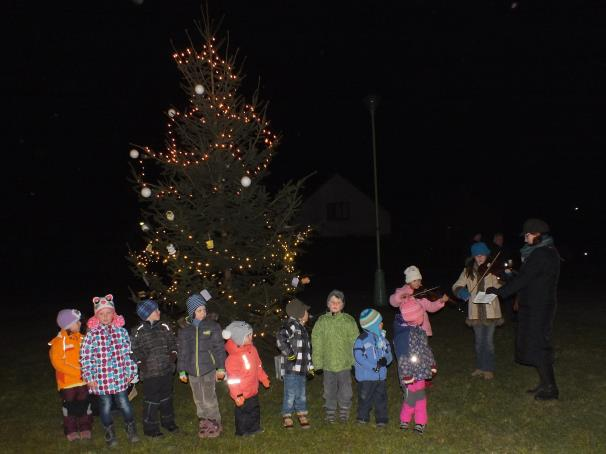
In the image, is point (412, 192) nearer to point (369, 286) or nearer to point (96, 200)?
point (96, 200)

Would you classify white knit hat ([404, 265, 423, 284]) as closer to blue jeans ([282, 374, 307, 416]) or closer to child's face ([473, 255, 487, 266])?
child's face ([473, 255, 487, 266])

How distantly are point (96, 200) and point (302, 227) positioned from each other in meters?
51.0

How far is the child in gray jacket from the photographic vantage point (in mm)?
7469

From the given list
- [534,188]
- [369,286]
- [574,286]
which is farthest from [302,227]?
[534,188]

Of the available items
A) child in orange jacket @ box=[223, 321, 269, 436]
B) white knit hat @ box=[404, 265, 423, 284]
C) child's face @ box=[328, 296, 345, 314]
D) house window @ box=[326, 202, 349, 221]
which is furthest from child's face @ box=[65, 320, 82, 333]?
house window @ box=[326, 202, 349, 221]

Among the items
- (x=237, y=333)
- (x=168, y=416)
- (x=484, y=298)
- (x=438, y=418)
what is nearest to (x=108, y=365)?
(x=168, y=416)

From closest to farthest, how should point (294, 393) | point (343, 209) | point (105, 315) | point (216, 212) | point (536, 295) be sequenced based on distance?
point (105, 315) < point (294, 393) < point (536, 295) < point (216, 212) < point (343, 209)

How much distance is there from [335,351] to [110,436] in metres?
3.01

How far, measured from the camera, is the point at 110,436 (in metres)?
7.24

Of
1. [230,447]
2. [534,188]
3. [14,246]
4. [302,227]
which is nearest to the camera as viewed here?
[230,447]

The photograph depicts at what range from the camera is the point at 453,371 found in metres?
10.4

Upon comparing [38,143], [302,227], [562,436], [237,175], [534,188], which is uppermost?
[38,143]

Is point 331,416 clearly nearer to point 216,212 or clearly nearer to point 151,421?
point 151,421

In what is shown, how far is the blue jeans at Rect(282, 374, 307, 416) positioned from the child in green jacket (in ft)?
1.01
